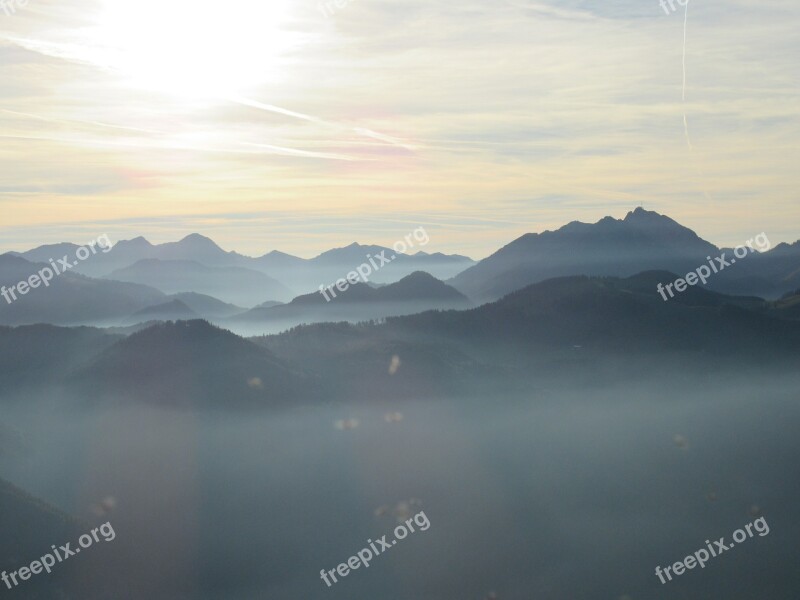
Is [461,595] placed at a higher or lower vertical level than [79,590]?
lower

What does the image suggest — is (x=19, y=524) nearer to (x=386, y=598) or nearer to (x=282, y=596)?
(x=282, y=596)

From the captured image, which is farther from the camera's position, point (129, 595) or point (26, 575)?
point (129, 595)

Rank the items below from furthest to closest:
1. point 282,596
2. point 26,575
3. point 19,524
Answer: point 282,596 → point 19,524 → point 26,575

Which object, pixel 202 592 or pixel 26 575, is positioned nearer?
pixel 26 575

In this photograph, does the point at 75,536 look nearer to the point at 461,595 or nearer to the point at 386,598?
the point at 386,598

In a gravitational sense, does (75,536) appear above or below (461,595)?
above

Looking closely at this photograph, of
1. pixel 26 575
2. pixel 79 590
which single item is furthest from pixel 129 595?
pixel 26 575

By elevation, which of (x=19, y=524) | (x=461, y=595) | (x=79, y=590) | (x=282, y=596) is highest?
(x=19, y=524)

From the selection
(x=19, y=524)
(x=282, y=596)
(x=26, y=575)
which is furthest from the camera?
(x=282, y=596)

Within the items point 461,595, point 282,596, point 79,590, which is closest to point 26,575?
point 79,590
